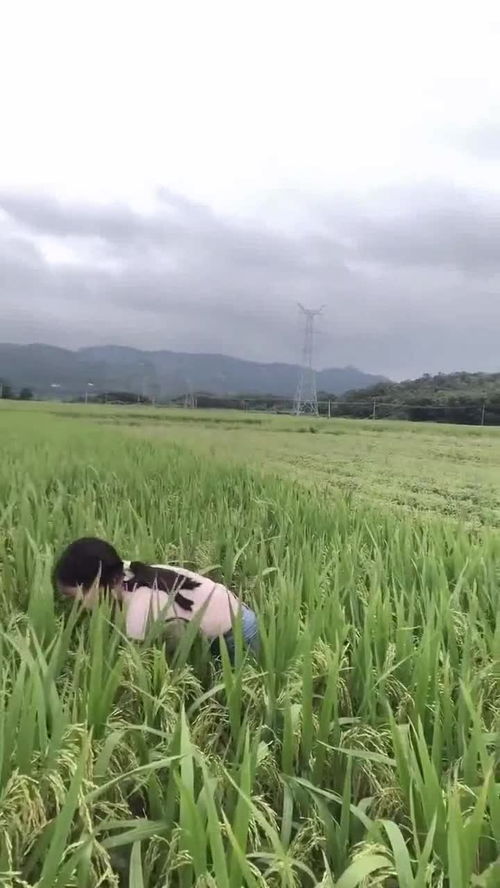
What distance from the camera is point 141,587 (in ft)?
4.50

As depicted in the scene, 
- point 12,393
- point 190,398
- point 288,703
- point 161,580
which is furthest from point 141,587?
point 12,393

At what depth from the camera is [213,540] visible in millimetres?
2027

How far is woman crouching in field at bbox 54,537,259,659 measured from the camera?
1.34m

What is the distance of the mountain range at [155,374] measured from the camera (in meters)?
2.87

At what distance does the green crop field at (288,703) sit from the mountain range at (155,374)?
1.54 ft

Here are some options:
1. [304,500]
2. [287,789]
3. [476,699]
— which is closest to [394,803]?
[287,789]

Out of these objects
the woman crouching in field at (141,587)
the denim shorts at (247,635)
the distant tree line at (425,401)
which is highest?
the distant tree line at (425,401)

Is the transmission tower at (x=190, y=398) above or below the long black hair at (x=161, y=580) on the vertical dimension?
above

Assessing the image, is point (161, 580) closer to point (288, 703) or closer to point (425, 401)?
point (288, 703)

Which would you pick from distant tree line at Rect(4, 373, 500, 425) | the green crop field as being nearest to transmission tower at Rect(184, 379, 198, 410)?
distant tree line at Rect(4, 373, 500, 425)

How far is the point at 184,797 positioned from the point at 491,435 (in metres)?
1.93

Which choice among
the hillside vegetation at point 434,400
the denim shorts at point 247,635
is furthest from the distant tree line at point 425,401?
the denim shorts at point 247,635

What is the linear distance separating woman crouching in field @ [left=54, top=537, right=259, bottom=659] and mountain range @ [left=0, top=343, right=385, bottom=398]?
4.29 feet

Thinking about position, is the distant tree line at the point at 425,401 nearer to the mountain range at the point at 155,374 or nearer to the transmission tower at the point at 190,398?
the mountain range at the point at 155,374
